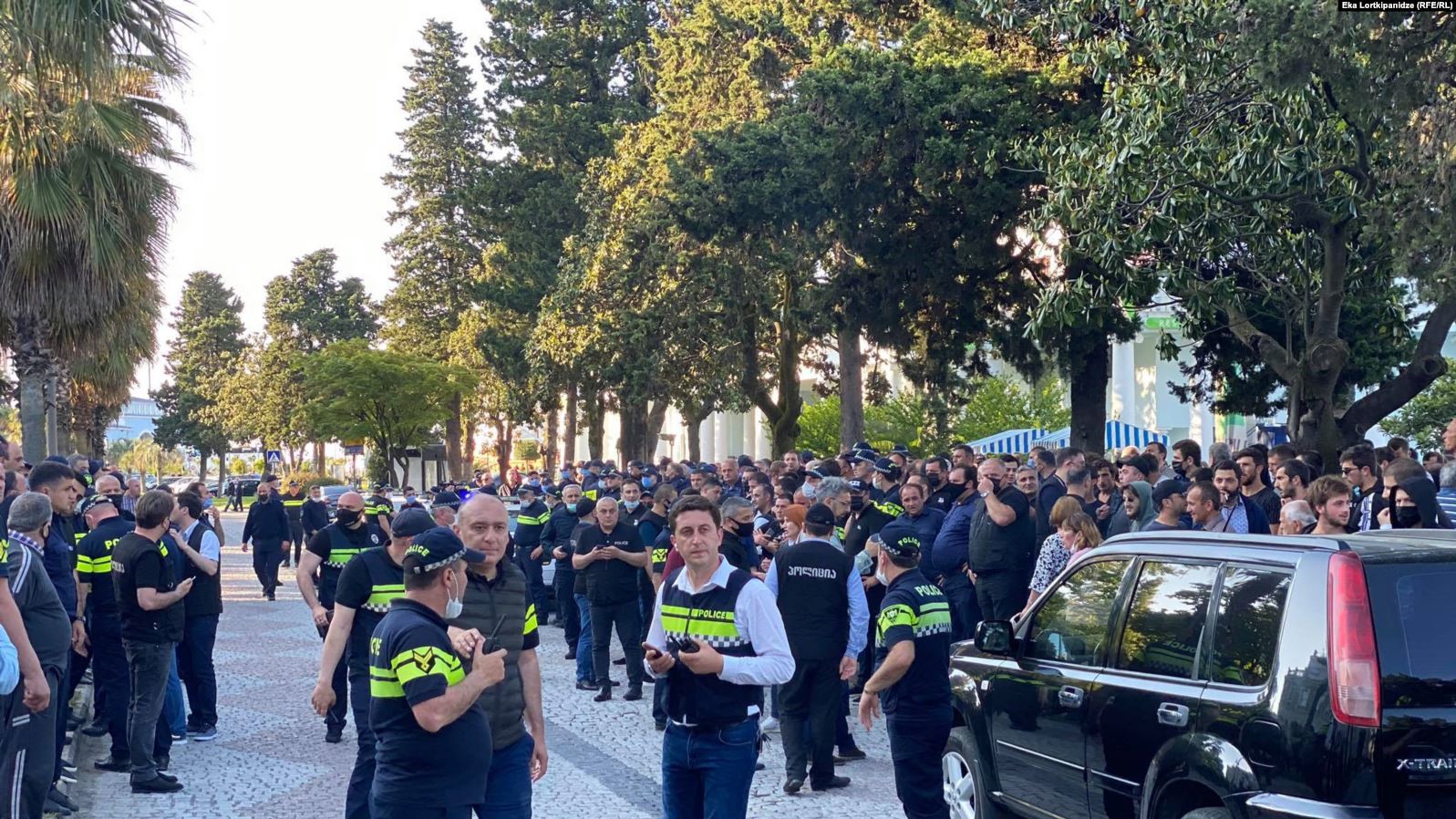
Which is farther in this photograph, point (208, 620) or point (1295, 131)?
point (1295, 131)

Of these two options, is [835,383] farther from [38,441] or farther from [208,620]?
[208,620]

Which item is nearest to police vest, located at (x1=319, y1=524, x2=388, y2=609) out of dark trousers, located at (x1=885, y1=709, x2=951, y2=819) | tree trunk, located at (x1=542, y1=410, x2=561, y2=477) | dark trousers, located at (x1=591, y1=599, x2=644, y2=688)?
dark trousers, located at (x1=591, y1=599, x2=644, y2=688)

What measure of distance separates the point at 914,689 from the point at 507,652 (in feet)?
8.06

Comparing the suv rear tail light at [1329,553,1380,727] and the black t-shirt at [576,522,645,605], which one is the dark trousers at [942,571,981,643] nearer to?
the black t-shirt at [576,522,645,605]

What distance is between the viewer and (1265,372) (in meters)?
24.6

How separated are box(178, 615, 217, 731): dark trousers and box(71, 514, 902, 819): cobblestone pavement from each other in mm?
242

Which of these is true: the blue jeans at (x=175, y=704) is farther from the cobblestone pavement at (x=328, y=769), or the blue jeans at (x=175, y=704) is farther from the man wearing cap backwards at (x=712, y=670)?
the man wearing cap backwards at (x=712, y=670)

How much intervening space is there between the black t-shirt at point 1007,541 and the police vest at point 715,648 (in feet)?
18.0

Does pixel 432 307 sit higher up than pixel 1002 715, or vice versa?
pixel 432 307

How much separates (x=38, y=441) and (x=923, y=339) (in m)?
15.2

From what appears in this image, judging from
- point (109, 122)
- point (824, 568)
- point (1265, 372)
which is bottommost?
point (824, 568)

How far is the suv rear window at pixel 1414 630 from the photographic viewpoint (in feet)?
15.1

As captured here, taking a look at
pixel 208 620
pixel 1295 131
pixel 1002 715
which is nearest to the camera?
pixel 1002 715

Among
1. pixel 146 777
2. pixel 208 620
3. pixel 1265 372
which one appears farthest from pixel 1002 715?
pixel 1265 372
